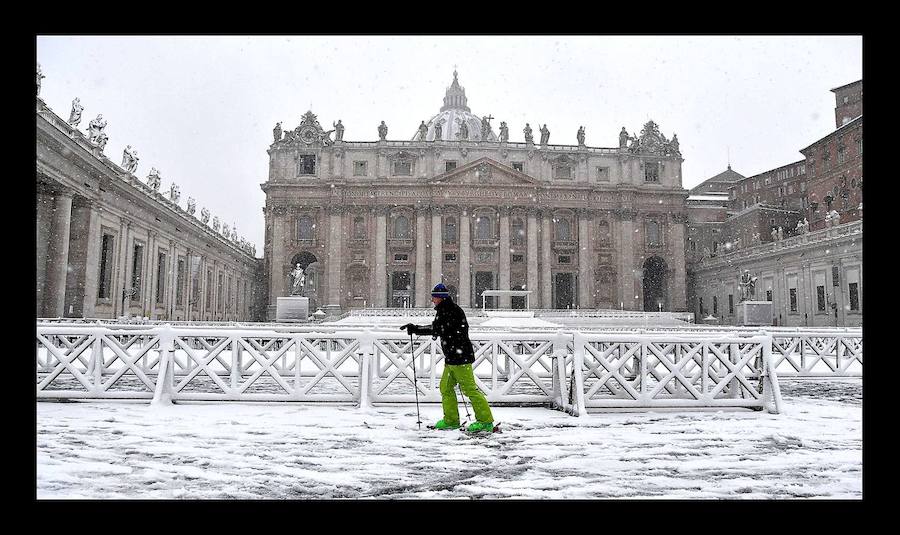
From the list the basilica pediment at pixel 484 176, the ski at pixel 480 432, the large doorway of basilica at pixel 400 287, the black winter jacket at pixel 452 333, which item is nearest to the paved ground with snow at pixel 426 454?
the ski at pixel 480 432

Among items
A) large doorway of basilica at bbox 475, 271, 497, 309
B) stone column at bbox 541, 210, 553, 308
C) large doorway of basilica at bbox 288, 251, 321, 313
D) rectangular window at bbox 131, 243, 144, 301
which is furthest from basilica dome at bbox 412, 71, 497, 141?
rectangular window at bbox 131, 243, 144, 301

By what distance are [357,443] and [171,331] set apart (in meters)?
4.03

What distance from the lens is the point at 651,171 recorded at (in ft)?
209

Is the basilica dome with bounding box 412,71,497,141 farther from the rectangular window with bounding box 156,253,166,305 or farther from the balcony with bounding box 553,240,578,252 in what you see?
the rectangular window with bounding box 156,253,166,305

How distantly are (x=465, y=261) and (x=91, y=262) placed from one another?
3655 centimetres

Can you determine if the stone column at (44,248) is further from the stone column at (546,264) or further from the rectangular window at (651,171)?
the rectangular window at (651,171)

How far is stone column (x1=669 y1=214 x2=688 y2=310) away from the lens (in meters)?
59.9

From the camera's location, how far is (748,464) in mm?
5875

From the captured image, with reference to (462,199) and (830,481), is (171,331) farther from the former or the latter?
(462,199)

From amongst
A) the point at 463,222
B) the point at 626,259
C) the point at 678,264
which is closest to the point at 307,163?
the point at 463,222
